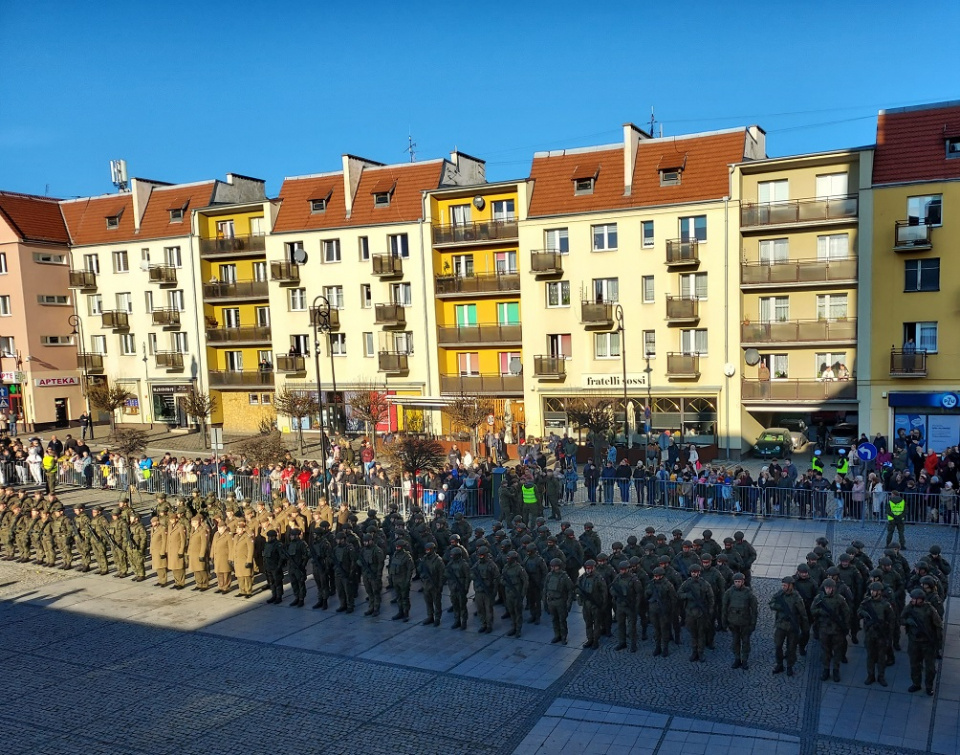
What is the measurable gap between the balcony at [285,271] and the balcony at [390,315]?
5.10 metres

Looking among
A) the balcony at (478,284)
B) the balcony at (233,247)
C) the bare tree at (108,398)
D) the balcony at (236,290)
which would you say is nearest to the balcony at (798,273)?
the balcony at (478,284)

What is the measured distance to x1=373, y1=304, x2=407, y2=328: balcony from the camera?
39312 millimetres

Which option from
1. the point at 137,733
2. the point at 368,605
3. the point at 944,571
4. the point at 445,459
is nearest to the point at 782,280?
the point at 445,459

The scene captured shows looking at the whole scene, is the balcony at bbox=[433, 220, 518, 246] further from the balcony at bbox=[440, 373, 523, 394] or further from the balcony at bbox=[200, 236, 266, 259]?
the balcony at bbox=[200, 236, 266, 259]

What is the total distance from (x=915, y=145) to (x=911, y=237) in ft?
11.4

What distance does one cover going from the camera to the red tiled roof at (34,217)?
4684 cm

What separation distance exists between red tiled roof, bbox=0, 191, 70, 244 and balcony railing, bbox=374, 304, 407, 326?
72.6 ft

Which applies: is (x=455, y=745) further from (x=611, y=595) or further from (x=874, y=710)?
(x=874, y=710)

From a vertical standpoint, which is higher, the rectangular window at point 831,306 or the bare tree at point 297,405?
the rectangular window at point 831,306

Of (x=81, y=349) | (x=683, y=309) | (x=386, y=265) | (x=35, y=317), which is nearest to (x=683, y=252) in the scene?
(x=683, y=309)

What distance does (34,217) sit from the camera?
48.2 meters

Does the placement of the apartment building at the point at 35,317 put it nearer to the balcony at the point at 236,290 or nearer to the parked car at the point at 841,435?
the balcony at the point at 236,290

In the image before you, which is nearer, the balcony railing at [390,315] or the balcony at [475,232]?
the balcony at [475,232]

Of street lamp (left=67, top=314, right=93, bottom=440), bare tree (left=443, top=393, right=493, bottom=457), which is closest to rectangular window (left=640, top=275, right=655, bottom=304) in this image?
bare tree (left=443, top=393, right=493, bottom=457)
